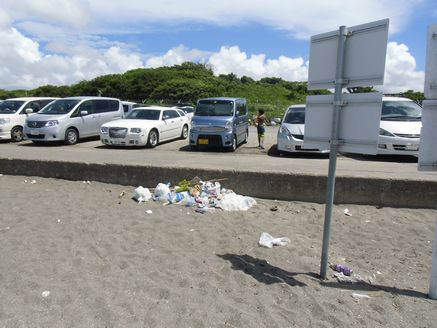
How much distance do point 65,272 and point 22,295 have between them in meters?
0.53

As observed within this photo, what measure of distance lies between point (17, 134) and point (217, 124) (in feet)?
27.5

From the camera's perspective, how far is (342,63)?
3.51 metres

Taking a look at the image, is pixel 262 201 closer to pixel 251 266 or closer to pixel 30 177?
pixel 251 266

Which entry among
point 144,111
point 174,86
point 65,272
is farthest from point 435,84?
point 174,86

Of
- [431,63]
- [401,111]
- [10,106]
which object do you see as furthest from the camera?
[10,106]

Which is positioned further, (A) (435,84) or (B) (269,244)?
(B) (269,244)

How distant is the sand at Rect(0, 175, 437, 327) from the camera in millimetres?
3271

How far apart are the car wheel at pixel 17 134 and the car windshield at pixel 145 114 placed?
4.49 metres

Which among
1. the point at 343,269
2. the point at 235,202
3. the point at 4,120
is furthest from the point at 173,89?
the point at 343,269

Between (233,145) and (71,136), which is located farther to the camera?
(71,136)

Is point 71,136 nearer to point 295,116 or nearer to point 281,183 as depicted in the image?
point 295,116

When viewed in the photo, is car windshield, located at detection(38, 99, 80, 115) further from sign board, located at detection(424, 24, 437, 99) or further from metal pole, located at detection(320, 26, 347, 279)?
sign board, located at detection(424, 24, 437, 99)

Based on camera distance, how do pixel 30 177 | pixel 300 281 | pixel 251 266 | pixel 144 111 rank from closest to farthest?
pixel 300 281, pixel 251 266, pixel 30 177, pixel 144 111

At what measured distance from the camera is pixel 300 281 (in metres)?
3.93
